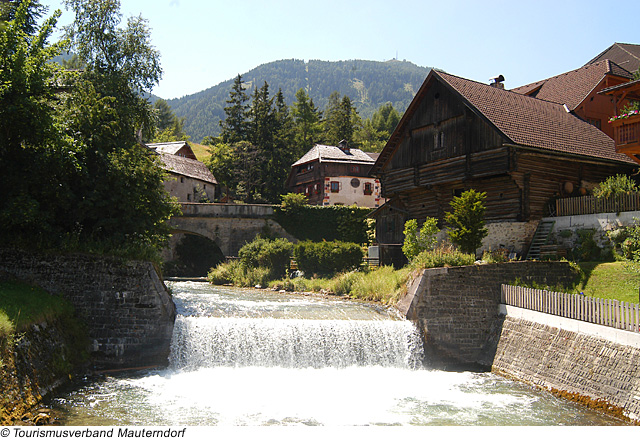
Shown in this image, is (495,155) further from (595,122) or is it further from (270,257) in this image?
(270,257)

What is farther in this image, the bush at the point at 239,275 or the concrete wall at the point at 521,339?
the bush at the point at 239,275

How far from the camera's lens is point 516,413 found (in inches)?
502

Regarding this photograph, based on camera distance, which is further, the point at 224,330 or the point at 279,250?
the point at 279,250

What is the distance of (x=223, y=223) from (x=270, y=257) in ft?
26.2

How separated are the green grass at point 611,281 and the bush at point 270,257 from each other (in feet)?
59.9

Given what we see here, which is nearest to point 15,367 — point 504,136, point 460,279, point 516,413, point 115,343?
point 115,343

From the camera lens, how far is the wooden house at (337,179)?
53.5 metres

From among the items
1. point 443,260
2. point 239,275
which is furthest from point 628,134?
point 239,275

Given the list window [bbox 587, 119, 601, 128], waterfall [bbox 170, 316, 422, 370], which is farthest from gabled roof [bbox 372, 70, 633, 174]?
waterfall [bbox 170, 316, 422, 370]

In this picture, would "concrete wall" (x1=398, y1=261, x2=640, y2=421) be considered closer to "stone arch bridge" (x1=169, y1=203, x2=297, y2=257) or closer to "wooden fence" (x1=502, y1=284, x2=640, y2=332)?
"wooden fence" (x1=502, y1=284, x2=640, y2=332)

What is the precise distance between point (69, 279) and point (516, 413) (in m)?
13.9

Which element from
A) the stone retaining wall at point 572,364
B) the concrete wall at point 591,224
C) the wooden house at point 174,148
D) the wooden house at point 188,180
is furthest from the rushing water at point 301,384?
the wooden house at point 174,148

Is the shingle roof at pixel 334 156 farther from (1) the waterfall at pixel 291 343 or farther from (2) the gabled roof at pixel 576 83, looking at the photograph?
(1) the waterfall at pixel 291 343

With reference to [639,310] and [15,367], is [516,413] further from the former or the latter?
[15,367]
